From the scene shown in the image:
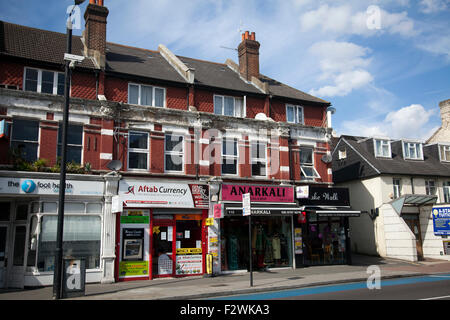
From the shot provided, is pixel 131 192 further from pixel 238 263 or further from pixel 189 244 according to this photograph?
pixel 238 263

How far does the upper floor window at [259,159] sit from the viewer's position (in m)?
21.9

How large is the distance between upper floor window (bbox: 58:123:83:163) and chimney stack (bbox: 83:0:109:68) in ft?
13.0

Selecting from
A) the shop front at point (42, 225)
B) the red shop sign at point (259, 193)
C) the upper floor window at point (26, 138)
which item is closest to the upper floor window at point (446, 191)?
the red shop sign at point (259, 193)

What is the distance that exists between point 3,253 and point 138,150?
7.21 meters

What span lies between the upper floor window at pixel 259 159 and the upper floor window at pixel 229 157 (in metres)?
1.02

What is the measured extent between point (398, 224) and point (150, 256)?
16010 millimetres

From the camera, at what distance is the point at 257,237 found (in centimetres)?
2111

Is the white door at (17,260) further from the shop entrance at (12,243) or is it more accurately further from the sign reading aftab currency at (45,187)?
the sign reading aftab currency at (45,187)

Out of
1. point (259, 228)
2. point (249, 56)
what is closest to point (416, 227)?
point (259, 228)

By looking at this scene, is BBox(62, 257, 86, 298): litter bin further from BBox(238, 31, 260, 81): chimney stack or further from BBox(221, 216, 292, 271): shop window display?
BBox(238, 31, 260, 81): chimney stack

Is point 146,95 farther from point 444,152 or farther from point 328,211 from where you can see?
point 444,152

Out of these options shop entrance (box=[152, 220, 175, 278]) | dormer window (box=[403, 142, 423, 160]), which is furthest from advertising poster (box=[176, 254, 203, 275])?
dormer window (box=[403, 142, 423, 160])

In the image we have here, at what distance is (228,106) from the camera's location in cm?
2247
